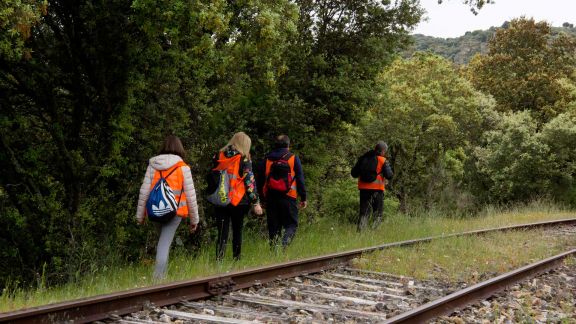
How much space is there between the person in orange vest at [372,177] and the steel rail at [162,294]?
3977mm

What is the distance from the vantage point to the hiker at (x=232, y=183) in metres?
8.59

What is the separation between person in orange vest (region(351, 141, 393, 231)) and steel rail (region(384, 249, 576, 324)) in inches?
155

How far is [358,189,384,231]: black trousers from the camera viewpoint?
1291 centimetres

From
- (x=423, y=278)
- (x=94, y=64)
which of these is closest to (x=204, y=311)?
(x=423, y=278)

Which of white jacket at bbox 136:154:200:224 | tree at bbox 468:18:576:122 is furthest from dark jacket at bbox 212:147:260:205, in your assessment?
tree at bbox 468:18:576:122

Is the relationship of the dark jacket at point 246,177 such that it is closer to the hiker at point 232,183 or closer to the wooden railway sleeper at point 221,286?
the hiker at point 232,183

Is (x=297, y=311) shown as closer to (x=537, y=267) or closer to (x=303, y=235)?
(x=537, y=267)

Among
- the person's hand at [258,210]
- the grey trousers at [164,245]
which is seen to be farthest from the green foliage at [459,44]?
the grey trousers at [164,245]

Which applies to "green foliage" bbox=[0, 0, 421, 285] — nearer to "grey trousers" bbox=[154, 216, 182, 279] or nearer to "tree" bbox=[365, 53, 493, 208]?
"grey trousers" bbox=[154, 216, 182, 279]

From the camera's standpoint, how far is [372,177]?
502 inches

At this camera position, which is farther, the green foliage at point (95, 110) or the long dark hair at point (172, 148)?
the green foliage at point (95, 110)

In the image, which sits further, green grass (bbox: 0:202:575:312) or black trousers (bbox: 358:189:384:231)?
black trousers (bbox: 358:189:384:231)

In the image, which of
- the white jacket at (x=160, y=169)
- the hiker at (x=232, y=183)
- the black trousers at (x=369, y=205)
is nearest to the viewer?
the white jacket at (x=160, y=169)

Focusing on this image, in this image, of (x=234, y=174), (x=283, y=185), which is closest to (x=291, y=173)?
(x=283, y=185)
